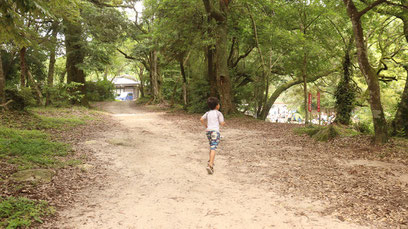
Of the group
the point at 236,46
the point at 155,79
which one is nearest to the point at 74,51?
the point at 155,79

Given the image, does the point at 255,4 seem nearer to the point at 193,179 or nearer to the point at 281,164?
the point at 281,164

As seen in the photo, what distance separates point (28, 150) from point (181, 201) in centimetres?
409

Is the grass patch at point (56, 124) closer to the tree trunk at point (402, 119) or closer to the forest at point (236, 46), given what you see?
the forest at point (236, 46)

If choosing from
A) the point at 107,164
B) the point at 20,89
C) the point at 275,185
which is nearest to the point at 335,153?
the point at 275,185

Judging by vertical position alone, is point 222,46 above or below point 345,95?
above

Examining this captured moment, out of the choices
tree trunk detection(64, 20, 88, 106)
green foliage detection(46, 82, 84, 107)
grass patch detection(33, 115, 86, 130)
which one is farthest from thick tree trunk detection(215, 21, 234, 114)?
tree trunk detection(64, 20, 88, 106)

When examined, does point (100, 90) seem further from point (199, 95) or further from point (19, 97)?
point (19, 97)

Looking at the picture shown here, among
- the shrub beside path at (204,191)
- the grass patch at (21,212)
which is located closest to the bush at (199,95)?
the shrub beside path at (204,191)

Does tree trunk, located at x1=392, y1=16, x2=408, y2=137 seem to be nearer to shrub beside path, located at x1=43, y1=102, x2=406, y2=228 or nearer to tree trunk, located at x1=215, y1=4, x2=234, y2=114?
shrub beside path, located at x1=43, y1=102, x2=406, y2=228

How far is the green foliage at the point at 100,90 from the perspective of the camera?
35.9 meters

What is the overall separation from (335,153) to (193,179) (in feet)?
14.7

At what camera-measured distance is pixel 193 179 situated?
5645mm

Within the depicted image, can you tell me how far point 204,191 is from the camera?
4.98m

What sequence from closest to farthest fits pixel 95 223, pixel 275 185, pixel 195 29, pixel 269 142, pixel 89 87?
pixel 95 223
pixel 275 185
pixel 269 142
pixel 195 29
pixel 89 87
